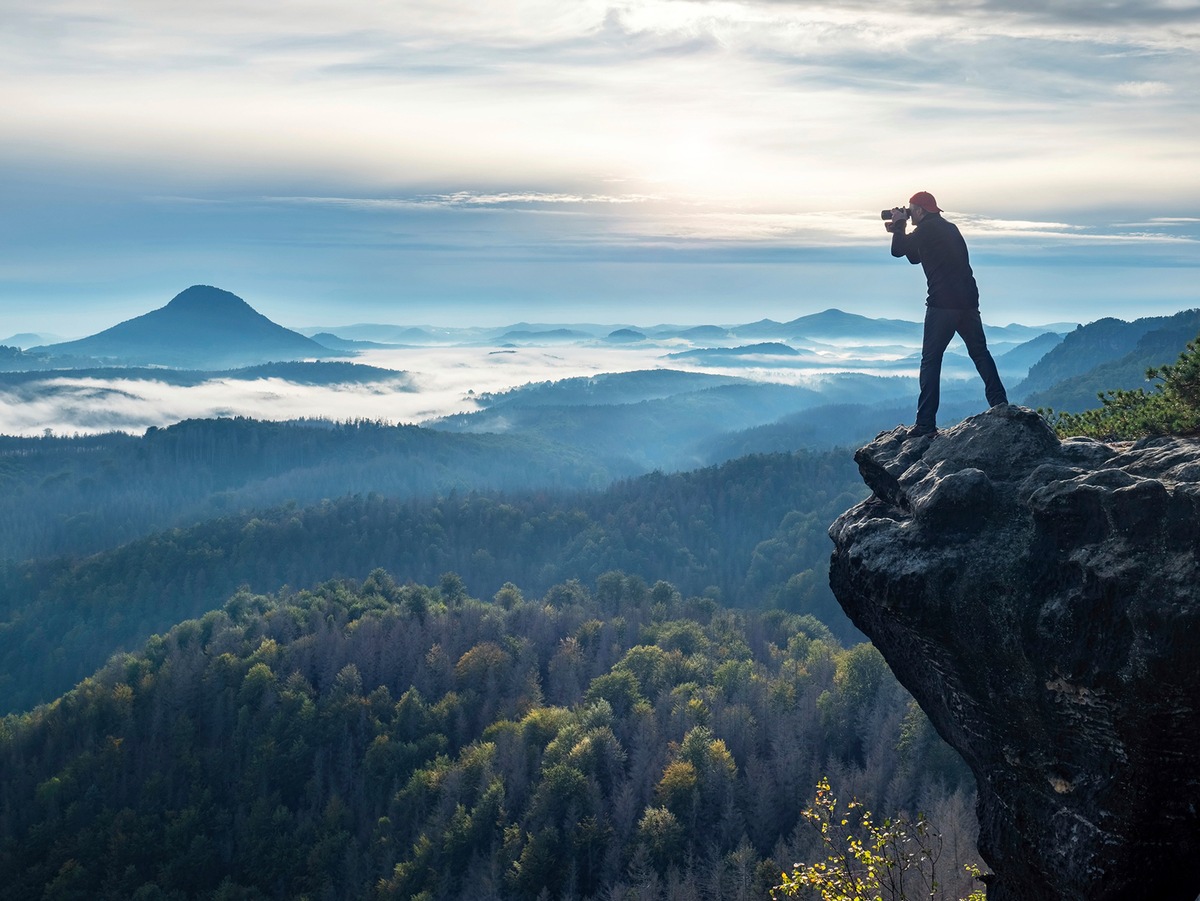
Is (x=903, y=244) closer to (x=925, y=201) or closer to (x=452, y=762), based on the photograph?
(x=925, y=201)

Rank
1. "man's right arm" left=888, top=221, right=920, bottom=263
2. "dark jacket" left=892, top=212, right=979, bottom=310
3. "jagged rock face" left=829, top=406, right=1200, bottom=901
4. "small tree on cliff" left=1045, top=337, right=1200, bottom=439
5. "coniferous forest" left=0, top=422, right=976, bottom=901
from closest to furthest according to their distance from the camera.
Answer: "jagged rock face" left=829, top=406, right=1200, bottom=901
"small tree on cliff" left=1045, top=337, right=1200, bottom=439
"dark jacket" left=892, top=212, right=979, bottom=310
"man's right arm" left=888, top=221, right=920, bottom=263
"coniferous forest" left=0, top=422, right=976, bottom=901

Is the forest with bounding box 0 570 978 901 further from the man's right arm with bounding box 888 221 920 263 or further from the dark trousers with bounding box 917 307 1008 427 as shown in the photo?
the man's right arm with bounding box 888 221 920 263

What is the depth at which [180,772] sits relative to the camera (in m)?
99.8

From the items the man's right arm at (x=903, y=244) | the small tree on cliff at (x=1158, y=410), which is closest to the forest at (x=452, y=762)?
the small tree on cliff at (x=1158, y=410)


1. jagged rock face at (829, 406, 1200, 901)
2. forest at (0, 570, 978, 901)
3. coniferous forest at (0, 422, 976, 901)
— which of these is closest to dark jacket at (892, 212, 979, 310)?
jagged rock face at (829, 406, 1200, 901)

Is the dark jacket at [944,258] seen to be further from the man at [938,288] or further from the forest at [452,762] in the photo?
the forest at [452,762]

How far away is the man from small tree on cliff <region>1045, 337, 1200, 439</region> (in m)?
2.98

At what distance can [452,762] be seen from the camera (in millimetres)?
95312

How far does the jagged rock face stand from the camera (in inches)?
608

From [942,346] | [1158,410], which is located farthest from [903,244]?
[1158,410]

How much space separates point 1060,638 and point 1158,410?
8.71 m

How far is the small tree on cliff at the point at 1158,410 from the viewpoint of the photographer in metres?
20.9

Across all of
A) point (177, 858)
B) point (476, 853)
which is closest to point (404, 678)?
point (177, 858)

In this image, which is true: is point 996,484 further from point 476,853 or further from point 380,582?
point 380,582
